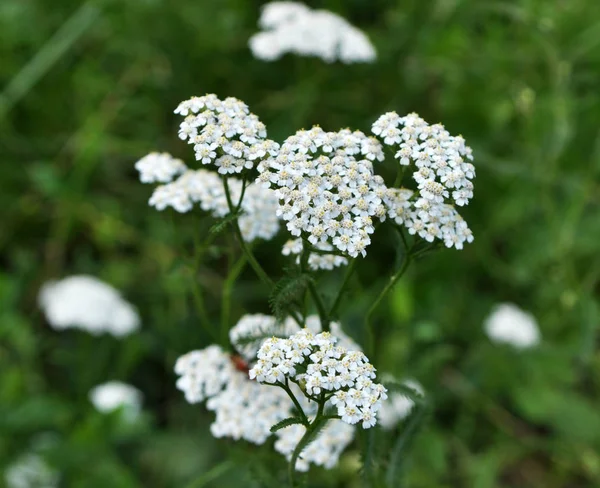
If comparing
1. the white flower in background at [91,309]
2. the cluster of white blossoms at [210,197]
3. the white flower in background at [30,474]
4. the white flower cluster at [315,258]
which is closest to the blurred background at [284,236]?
the white flower in background at [30,474]

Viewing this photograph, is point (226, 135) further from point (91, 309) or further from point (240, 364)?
point (91, 309)

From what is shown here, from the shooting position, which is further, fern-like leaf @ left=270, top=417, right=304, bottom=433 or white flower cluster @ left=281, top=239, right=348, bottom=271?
white flower cluster @ left=281, top=239, right=348, bottom=271

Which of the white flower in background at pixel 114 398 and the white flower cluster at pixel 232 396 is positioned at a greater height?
the white flower cluster at pixel 232 396

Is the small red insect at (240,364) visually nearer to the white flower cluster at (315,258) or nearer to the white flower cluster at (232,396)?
the white flower cluster at (232,396)

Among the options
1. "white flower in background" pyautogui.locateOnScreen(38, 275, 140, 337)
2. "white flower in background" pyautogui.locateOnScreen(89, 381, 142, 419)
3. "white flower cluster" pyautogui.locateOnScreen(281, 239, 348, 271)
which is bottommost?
"white flower in background" pyautogui.locateOnScreen(89, 381, 142, 419)

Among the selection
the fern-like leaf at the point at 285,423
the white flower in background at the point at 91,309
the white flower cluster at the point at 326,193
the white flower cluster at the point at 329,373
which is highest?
the white flower cluster at the point at 326,193

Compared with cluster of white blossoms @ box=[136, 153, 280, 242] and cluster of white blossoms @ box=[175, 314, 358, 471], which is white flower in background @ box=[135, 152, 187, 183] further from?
cluster of white blossoms @ box=[175, 314, 358, 471]

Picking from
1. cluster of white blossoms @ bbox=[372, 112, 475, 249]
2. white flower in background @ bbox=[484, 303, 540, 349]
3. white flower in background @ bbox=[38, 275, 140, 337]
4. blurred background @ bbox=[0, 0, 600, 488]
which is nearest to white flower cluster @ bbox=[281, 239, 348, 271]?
cluster of white blossoms @ bbox=[372, 112, 475, 249]

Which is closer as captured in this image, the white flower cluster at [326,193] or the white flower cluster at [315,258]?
the white flower cluster at [326,193]
